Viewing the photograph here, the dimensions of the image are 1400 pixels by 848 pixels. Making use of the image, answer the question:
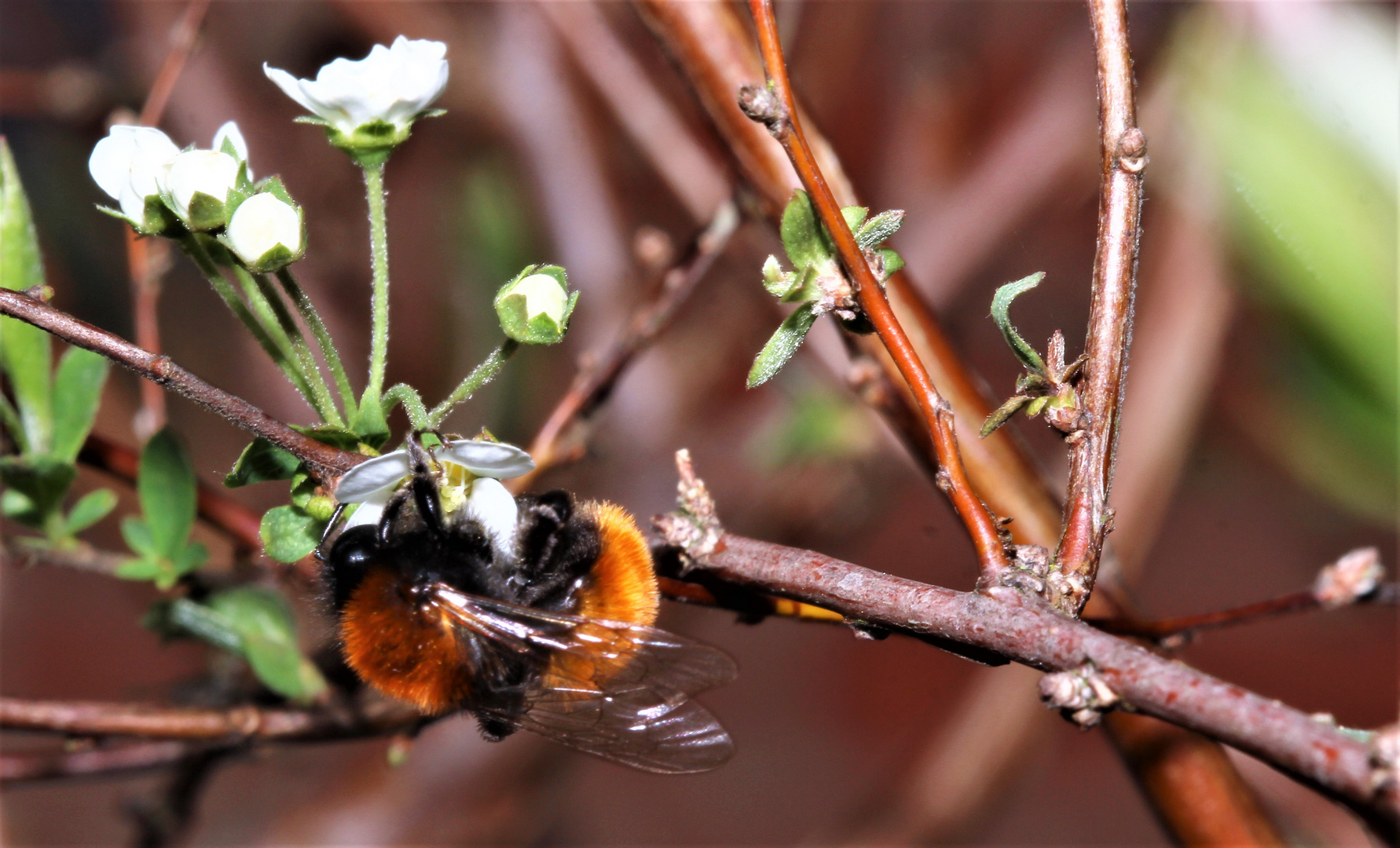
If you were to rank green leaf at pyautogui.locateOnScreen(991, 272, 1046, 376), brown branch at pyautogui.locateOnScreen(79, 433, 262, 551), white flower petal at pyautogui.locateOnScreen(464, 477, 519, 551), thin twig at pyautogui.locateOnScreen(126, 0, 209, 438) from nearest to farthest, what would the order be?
green leaf at pyautogui.locateOnScreen(991, 272, 1046, 376) → white flower petal at pyautogui.locateOnScreen(464, 477, 519, 551) → brown branch at pyautogui.locateOnScreen(79, 433, 262, 551) → thin twig at pyautogui.locateOnScreen(126, 0, 209, 438)

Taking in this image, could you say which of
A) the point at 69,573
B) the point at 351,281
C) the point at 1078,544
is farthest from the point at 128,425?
the point at 1078,544

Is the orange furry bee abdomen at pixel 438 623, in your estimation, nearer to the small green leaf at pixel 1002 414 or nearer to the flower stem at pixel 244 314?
the flower stem at pixel 244 314

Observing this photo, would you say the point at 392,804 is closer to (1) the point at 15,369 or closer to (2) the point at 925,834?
(2) the point at 925,834

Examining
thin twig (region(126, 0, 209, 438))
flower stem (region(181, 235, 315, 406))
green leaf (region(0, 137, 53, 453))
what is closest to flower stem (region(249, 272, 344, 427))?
flower stem (region(181, 235, 315, 406))

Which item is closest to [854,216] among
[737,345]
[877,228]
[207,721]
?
[877,228]

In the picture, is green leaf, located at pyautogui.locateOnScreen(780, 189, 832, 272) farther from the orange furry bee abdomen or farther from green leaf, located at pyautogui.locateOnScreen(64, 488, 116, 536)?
green leaf, located at pyautogui.locateOnScreen(64, 488, 116, 536)
